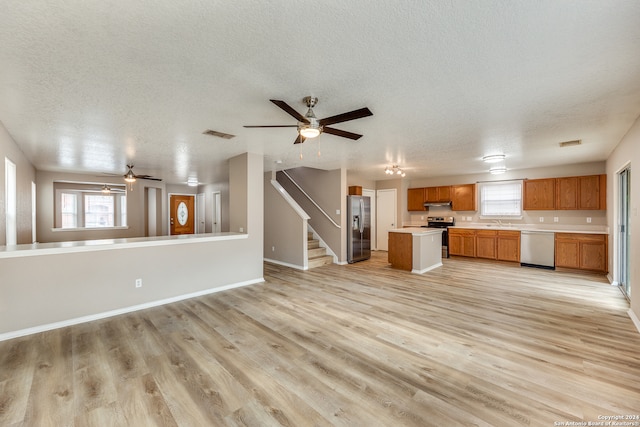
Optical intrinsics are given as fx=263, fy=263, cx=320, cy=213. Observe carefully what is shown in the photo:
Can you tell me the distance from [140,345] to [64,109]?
2573mm

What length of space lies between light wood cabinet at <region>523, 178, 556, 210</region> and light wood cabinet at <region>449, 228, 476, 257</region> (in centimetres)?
146

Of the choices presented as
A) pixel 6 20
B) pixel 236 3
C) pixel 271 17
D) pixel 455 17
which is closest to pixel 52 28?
pixel 6 20

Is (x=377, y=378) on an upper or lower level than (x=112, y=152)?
lower

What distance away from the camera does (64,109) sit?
9.01 feet

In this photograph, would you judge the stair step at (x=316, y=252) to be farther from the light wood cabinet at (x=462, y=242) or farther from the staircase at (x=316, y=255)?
the light wood cabinet at (x=462, y=242)

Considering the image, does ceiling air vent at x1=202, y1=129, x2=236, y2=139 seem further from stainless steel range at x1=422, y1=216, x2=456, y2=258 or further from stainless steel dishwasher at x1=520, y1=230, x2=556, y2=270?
stainless steel dishwasher at x1=520, y1=230, x2=556, y2=270

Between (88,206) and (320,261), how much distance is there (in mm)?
7299

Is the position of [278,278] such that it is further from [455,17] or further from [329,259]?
[455,17]

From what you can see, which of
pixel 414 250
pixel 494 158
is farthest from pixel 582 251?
pixel 414 250

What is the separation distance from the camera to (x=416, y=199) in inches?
336

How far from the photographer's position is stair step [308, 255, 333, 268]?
6303 millimetres

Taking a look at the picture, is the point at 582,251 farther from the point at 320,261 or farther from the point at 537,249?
the point at 320,261

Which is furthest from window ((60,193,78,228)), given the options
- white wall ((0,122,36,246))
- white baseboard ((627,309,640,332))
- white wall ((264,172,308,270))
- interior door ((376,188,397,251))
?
white baseboard ((627,309,640,332))

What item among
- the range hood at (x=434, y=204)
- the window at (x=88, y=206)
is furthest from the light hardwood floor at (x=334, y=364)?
the window at (x=88, y=206)
